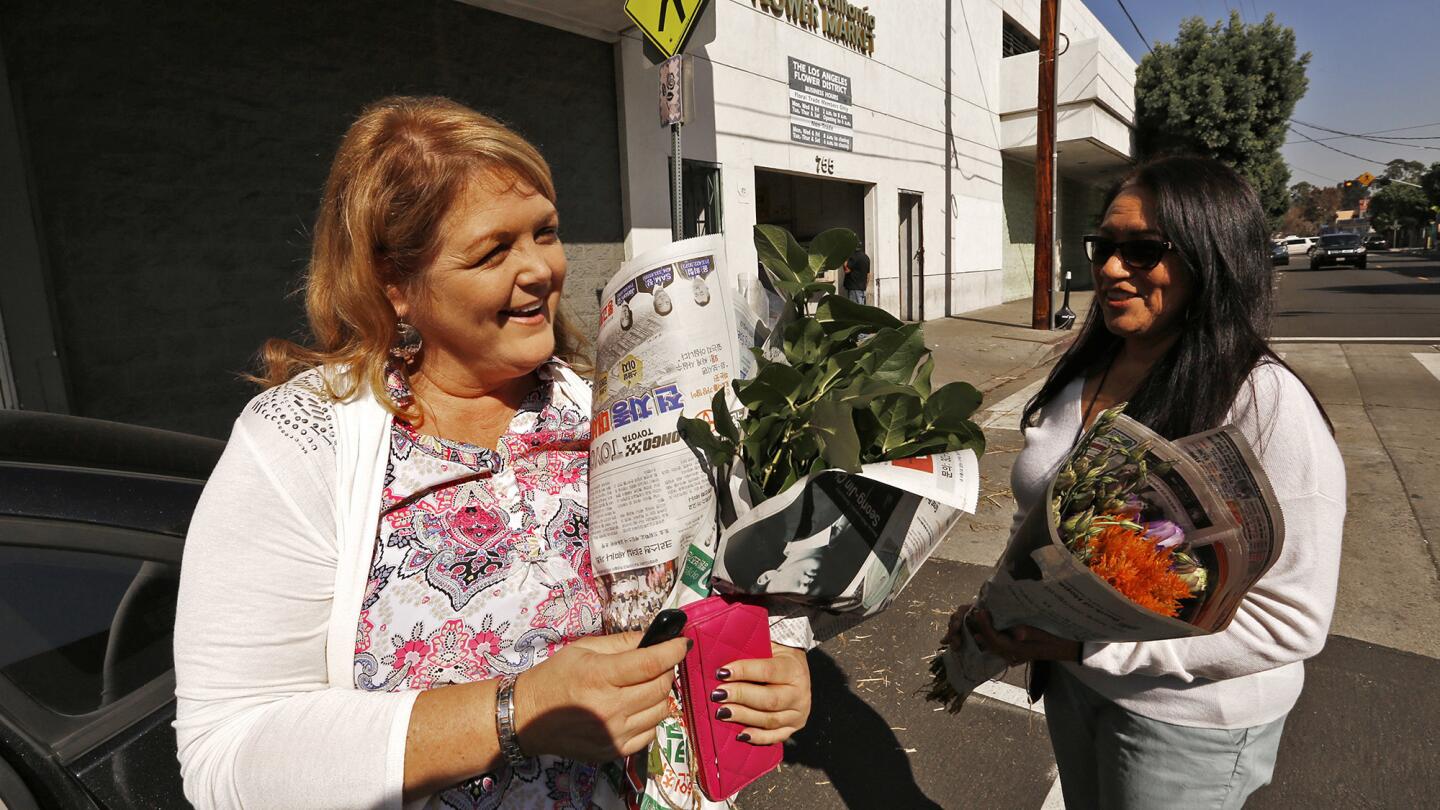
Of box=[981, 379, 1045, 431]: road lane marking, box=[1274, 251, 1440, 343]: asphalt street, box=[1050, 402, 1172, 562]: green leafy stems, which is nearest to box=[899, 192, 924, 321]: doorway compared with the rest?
box=[981, 379, 1045, 431]: road lane marking

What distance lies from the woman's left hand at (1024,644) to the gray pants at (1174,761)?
0.21 meters

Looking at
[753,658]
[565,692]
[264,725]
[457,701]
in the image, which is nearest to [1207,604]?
[753,658]

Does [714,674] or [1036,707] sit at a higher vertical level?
[714,674]

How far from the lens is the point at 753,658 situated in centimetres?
110

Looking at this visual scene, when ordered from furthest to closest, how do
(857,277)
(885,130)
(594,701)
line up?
(885,130)
(857,277)
(594,701)

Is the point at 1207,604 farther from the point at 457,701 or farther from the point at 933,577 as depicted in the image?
the point at 933,577

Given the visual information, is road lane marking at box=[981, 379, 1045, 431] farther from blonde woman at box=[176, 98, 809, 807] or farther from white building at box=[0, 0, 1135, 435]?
blonde woman at box=[176, 98, 809, 807]

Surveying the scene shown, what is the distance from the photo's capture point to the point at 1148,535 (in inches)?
47.9

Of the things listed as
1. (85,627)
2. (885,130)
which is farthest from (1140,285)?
(885,130)

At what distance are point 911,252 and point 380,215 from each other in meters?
14.5

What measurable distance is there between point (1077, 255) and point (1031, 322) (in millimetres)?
14891

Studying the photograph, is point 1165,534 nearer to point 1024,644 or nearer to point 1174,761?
point 1024,644

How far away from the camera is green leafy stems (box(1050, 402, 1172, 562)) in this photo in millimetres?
1228

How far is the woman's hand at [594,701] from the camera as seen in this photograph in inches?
38.6
